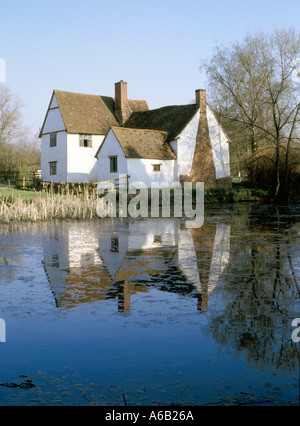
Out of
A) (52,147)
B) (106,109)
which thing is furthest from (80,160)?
(106,109)

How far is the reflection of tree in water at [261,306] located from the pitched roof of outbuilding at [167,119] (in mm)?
30394

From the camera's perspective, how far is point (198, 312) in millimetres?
7602

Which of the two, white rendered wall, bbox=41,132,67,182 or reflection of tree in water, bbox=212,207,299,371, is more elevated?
white rendered wall, bbox=41,132,67,182

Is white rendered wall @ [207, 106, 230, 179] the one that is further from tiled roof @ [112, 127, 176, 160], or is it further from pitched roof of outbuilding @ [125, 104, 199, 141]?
tiled roof @ [112, 127, 176, 160]

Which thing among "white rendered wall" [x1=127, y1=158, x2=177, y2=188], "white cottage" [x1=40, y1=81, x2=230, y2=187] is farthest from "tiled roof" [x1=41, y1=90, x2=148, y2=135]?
"white rendered wall" [x1=127, y1=158, x2=177, y2=188]

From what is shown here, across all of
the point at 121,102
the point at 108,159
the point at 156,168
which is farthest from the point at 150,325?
the point at 121,102

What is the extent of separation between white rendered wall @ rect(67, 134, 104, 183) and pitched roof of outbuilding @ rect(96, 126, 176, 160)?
614 cm

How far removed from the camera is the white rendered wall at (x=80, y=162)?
4538cm

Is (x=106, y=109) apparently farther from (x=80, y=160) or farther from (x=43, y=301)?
(x=43, y=301)

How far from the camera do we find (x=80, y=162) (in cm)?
4591

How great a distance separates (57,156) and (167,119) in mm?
10815

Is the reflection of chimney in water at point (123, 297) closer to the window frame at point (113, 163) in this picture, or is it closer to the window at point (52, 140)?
the window frame at point (113, 163)

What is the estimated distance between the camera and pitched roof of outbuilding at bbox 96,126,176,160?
1582 inches

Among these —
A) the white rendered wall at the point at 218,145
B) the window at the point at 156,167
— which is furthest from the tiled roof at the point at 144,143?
the white rendered wall at the point at 218,145
